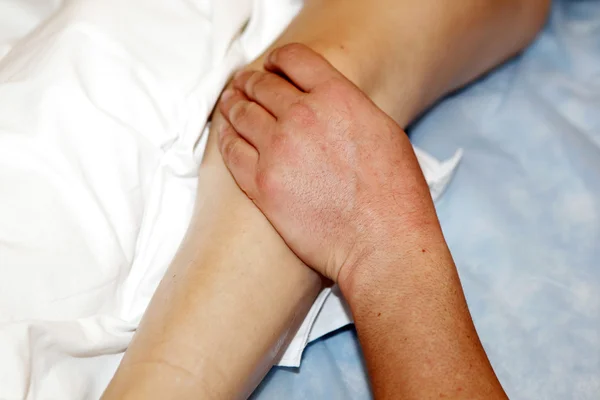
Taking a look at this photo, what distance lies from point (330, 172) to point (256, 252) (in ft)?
0.40

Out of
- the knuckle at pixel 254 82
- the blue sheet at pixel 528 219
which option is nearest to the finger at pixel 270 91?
the knuckle at pixel 254 82

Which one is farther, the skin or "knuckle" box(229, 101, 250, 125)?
"knuckle" box(229, 101, 250, 125)

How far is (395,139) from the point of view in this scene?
31.4 inches

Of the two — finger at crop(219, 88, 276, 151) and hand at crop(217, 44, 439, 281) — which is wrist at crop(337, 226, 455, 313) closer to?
hand at crop(217, 44, 439, 281)

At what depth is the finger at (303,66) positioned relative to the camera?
805mm

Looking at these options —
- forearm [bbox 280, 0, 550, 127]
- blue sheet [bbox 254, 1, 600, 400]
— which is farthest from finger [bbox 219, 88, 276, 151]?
blue sheet [bbox 254, 1, 600, 400]

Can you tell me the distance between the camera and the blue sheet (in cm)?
90

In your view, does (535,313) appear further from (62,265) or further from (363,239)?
(62,265)

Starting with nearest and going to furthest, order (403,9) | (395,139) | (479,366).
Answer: (479,366)
(395,139)
(403,9)

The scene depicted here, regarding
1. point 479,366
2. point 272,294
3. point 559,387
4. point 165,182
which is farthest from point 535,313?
point 165,182

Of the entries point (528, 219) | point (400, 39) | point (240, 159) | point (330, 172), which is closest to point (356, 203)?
point (330, 172)

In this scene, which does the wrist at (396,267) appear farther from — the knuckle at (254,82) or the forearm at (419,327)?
the knuckle at (254,82)

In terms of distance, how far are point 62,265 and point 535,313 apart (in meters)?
0.62

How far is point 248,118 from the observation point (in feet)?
2.68
